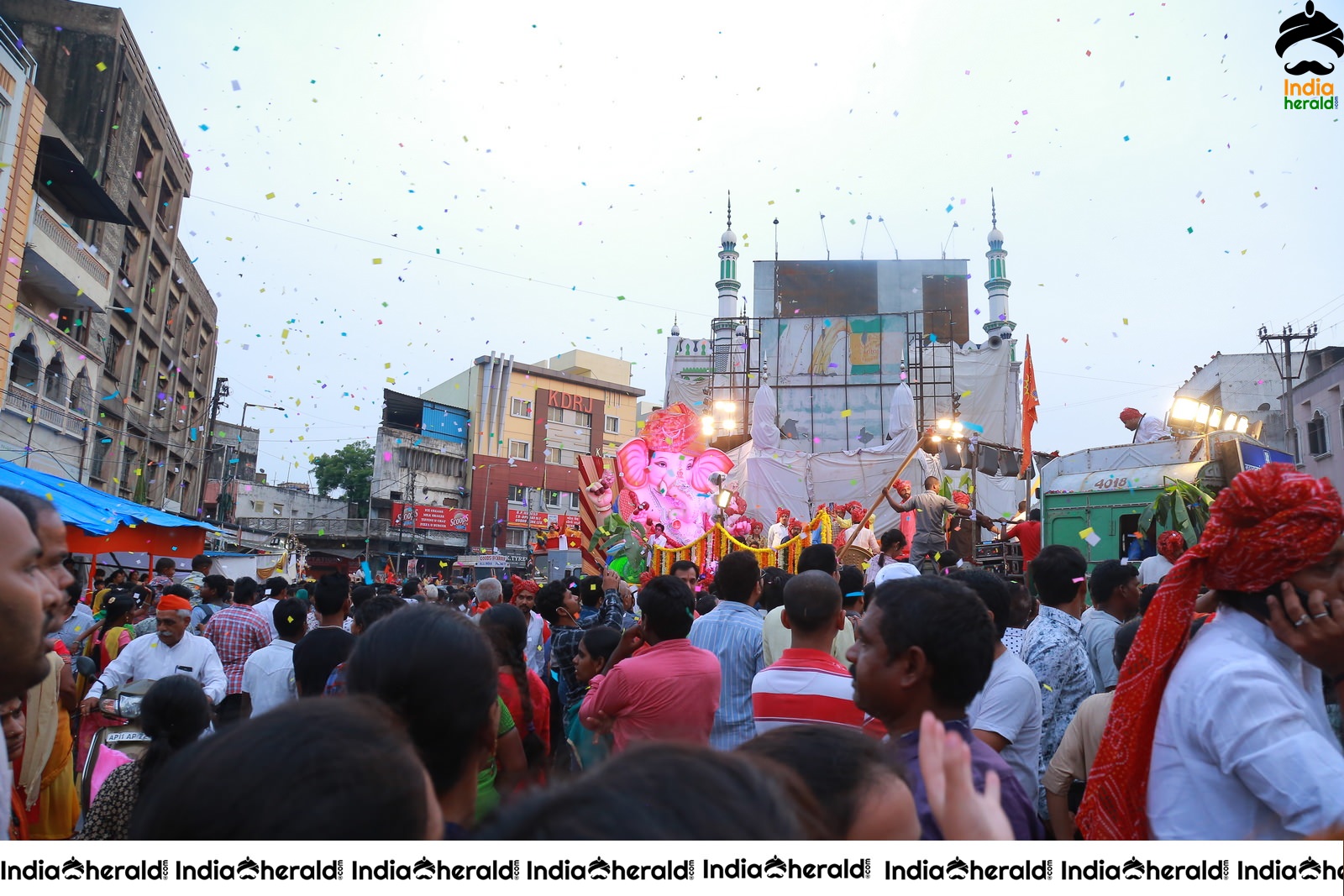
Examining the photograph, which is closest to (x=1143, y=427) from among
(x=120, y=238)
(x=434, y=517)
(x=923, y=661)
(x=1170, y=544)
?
(x=1170, y=544)

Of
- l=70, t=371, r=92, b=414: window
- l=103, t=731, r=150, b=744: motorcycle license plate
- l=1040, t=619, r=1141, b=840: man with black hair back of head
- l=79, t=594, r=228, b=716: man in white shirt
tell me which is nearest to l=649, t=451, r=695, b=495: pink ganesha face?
l=70, t=371, r=92, b=414: window

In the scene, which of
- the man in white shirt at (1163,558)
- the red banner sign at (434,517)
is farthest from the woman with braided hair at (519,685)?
the red banner sign at (434,517)

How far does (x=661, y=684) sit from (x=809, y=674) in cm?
75

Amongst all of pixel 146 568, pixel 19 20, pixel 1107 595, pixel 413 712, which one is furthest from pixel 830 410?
pixel 413 712

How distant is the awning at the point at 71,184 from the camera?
20.1m

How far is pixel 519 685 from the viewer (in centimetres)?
447

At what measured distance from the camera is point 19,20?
24125 millimetres

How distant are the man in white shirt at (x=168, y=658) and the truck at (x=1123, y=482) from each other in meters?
9.57

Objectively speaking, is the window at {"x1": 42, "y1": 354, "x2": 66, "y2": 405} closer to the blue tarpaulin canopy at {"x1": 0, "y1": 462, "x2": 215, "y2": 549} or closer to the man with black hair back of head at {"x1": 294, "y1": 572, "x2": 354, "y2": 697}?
the blue tarpaulin canopy at {"x1": 0, "y1": 462, "x2": 215, "y2": 549}

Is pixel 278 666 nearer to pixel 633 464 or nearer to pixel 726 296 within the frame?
pixel 633 464

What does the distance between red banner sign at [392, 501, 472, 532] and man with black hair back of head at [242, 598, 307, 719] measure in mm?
46766

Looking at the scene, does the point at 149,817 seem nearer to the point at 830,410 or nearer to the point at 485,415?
the point at 830,410
